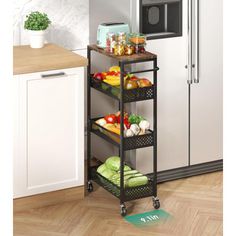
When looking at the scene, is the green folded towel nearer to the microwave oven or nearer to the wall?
the microwave oven

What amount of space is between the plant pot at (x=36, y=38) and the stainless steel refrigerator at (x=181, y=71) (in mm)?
455

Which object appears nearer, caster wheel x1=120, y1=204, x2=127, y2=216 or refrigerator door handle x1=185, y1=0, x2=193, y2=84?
caster wheel x1=120, y1=204, x2=127, y2=216

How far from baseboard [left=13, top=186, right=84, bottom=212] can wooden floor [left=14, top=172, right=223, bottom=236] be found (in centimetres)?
3

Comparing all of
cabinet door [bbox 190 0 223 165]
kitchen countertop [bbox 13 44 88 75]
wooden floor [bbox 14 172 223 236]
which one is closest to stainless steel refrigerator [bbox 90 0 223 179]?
cabinet door [bbox 190 0 223 165]

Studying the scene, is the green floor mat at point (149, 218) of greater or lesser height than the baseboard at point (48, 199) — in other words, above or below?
below

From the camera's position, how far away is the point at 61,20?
3.86m

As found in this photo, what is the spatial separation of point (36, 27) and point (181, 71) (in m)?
0.96

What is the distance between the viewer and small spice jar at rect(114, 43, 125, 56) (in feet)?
10.5

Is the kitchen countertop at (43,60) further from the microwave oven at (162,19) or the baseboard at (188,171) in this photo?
the baseboard at (188,171)

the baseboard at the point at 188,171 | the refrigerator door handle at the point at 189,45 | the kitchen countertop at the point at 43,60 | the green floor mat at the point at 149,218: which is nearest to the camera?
the kitchen countertop at the point at 43,60

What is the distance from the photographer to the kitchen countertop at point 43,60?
3042 millimetres

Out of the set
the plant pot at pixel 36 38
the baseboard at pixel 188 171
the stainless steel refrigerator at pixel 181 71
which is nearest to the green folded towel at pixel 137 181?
the stainless steel refrigerator at pixel 181 71

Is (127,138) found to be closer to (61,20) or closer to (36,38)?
(36,38)
